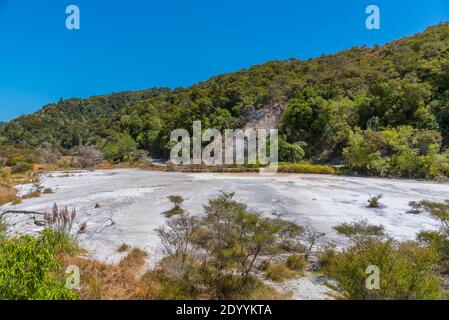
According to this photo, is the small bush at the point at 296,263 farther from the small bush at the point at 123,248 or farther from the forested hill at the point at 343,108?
the forested hill at the point at 343,108

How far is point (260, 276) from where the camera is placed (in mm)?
7188

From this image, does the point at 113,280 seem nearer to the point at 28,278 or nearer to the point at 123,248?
the point at 123,248

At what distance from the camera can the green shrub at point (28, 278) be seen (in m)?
4.31

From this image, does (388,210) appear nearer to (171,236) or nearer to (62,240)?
(171,236)

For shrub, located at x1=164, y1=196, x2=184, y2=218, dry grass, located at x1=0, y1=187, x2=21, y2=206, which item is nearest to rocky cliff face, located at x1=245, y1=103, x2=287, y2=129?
dry grass, located at x1=0, y1=187, x2=21, y2=206

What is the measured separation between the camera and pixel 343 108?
3478 cm

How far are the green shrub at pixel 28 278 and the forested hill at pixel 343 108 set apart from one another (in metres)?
24.2

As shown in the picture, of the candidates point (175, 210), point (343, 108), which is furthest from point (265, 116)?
point (175, 210)

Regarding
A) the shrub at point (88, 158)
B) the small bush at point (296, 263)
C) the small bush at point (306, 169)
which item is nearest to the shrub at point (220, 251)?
the small bush at point (296, 263)

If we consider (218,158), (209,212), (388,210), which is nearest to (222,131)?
(218,158)

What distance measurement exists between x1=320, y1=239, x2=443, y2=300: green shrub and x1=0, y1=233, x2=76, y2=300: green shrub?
4527 mm

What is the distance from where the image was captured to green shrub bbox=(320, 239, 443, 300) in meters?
4.93

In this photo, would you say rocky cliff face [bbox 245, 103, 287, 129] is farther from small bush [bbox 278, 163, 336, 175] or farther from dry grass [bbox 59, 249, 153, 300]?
dry grass [bbox 59, 249, 153, 300]
